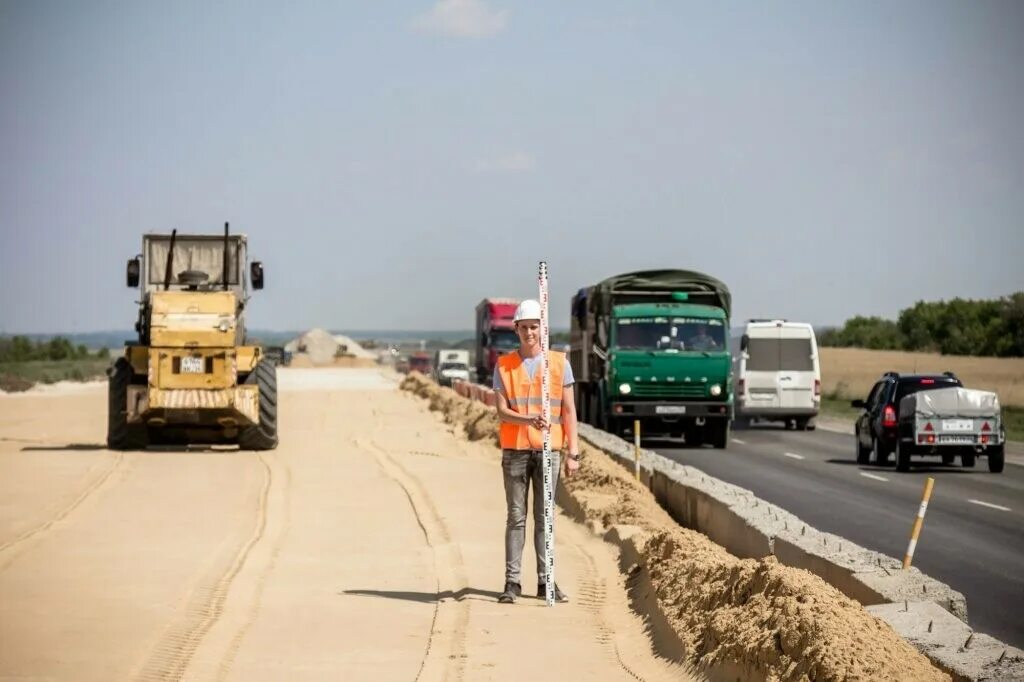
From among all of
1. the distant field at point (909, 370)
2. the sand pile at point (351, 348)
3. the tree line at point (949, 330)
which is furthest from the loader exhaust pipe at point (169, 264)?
the sand pile at point (351, 348)

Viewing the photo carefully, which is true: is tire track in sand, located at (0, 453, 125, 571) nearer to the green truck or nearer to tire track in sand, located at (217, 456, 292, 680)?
tire track in sand, located at (217, 456, 292, 680)

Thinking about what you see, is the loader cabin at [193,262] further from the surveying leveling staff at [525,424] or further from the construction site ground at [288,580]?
the surveying leveling staff at [525,424]

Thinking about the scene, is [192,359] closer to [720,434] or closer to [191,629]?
[720,434]

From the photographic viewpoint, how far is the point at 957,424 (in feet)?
92.6

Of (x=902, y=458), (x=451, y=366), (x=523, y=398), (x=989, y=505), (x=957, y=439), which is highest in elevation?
(x=523, y=398)

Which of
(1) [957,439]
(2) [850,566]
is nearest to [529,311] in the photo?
(2) [850,566]

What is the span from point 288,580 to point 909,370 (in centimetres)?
7705

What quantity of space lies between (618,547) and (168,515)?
5424mm

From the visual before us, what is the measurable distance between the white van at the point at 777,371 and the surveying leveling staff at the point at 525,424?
32.6 meters

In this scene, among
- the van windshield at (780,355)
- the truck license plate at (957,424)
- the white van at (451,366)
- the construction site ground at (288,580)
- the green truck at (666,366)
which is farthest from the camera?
the white van at (451,366)

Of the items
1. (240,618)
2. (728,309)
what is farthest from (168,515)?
(728,309)

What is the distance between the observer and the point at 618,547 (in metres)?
15.7

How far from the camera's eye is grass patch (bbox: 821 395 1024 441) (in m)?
44.7

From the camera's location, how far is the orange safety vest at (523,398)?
12.1 m
